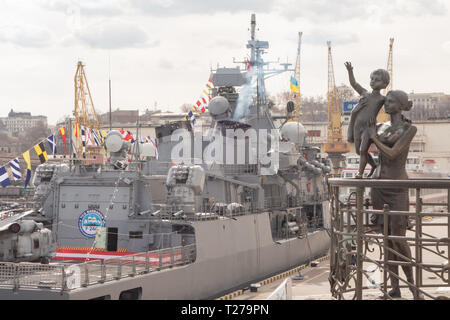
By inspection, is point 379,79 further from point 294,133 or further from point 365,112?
point 294,133

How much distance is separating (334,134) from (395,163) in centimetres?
7113

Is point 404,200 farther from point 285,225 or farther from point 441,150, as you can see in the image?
point 441,150

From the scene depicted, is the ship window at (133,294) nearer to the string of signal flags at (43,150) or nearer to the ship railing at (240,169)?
the string of signal flags at (43,150)

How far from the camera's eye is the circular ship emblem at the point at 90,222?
20000 mm

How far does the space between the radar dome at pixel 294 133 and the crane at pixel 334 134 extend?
41017 mm

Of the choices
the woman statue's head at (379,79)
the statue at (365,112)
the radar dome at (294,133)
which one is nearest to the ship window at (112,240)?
the statue at (365,112)

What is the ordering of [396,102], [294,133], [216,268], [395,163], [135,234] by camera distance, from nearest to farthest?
[395,163] < [396,102] < [135,234] < [216,268] < [294,133]

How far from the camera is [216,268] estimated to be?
2055 cm

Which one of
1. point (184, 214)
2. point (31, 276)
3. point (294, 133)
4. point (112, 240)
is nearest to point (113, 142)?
point (112, 240)

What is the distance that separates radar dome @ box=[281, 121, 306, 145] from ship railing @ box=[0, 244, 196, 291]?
16871mm

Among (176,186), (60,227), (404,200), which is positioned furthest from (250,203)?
(404,200)

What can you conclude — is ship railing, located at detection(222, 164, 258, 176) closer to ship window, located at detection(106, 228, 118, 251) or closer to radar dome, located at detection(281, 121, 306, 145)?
radar dome, located at detection(281, 121, 306, 145)

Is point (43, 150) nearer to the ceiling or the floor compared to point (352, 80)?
nearer to the floor
